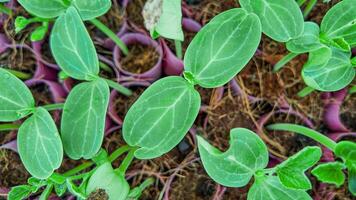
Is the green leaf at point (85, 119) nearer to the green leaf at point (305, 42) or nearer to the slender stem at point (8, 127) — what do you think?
the slender stem at point (8, 127)

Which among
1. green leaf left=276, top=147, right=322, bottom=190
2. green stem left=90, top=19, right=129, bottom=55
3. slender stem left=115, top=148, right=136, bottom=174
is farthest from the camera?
green stem left=90, top=19, right=129, bottom=55

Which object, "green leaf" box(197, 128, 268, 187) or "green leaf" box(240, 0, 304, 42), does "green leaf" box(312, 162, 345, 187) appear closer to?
"green leaf" box(197, 128, 268, 187)

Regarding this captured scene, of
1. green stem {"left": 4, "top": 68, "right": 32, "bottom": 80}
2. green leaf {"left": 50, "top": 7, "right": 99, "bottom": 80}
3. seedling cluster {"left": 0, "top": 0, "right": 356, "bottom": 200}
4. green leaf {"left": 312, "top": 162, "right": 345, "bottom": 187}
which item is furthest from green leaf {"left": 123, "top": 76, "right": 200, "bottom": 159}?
green stem {"left": 4, "top": 68, "right": 32, "bottom": 80}

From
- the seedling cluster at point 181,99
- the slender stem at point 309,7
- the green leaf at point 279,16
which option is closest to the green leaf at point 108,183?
the seedling cluster at point 181,99

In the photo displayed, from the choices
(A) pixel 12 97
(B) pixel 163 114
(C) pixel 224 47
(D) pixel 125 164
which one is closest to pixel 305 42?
(C) pixel 224 47

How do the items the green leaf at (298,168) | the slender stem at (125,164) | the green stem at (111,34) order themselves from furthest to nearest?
the green stem at (111,34), the slender stem at (125,164), the green leaf at (298,168)

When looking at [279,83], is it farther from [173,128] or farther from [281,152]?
[173,128]

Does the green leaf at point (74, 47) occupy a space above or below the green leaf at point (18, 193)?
above
